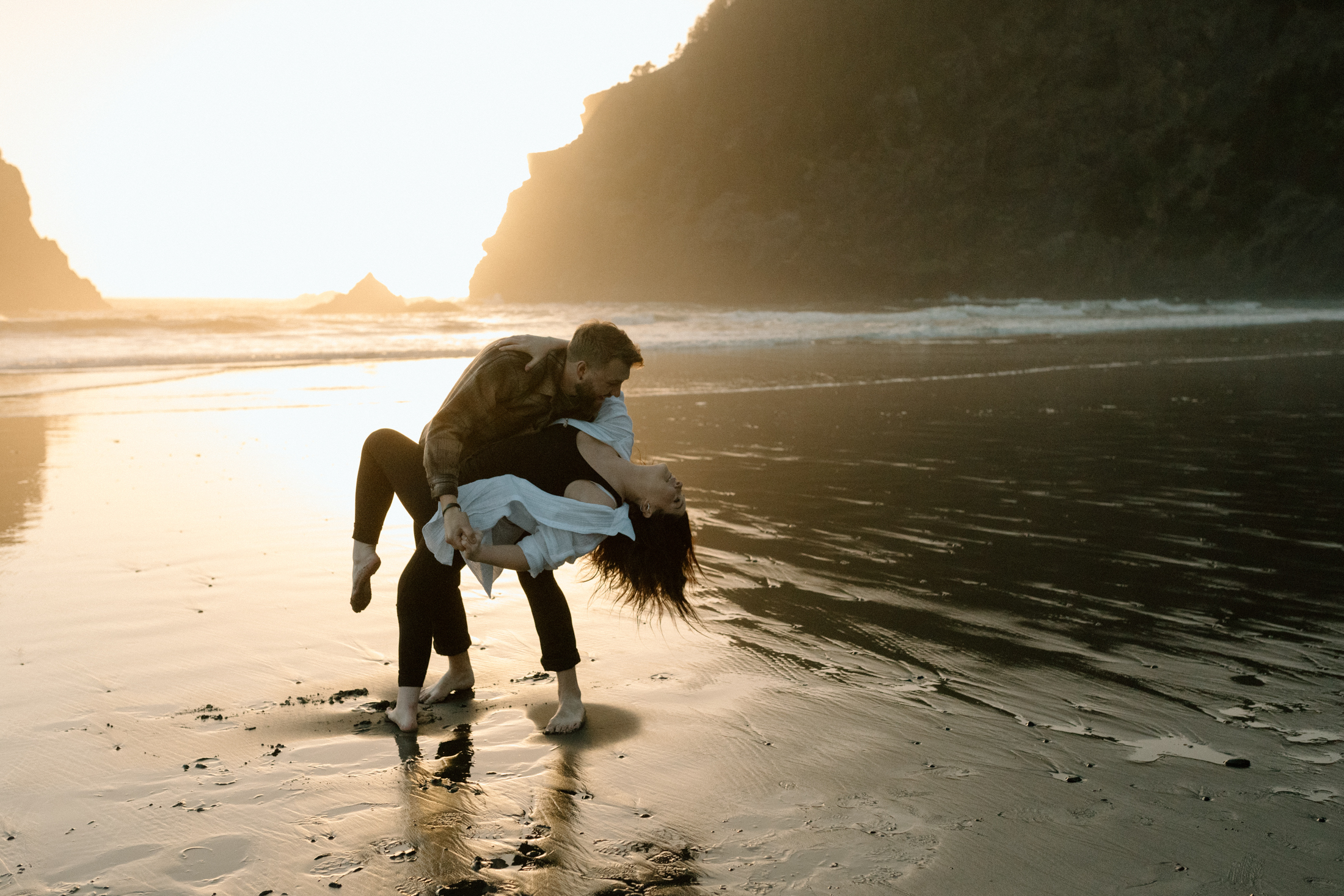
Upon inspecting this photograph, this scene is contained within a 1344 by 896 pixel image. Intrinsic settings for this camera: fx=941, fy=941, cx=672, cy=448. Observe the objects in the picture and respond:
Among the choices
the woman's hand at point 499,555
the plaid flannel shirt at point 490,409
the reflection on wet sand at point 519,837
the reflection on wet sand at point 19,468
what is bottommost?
the reflection on wet sand at point 519,837

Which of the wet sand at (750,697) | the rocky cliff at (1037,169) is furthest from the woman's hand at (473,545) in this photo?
the rocky cliff at (1037,169)

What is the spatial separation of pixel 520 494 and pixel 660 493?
447mm

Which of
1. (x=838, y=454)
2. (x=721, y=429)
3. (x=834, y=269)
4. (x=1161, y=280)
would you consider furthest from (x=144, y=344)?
(x=1161, y=280)

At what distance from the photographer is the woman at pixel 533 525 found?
298cm

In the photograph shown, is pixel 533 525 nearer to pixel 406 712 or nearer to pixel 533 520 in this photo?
pixel 533 520

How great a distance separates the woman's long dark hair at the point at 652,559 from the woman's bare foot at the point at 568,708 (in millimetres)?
412

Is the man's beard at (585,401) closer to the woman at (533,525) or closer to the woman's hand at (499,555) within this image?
the woman at (533,525)

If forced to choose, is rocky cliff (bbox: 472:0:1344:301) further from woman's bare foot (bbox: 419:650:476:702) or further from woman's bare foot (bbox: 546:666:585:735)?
woman's bare foot (bbox: 546:666:585:735)

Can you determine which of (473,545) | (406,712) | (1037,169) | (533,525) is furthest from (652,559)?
(1037,169)

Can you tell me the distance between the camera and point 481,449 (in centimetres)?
311

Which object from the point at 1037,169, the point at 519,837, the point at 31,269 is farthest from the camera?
the point at 31,269

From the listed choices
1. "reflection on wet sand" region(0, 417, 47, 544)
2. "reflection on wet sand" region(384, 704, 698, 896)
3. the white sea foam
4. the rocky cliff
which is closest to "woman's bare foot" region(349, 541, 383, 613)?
"reflection on wet sand" region(384, 704, 698, 896)

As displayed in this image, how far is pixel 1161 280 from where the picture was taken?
6019 centimetres

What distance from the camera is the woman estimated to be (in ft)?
9.79
